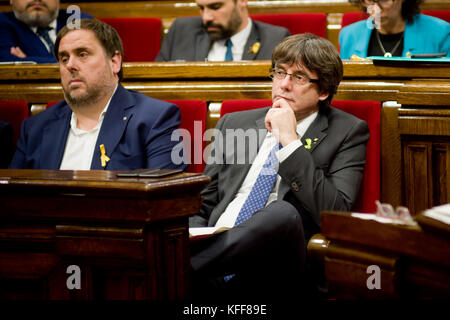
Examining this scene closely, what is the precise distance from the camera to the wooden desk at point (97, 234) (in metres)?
0.75

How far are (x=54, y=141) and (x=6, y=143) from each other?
0.13 m

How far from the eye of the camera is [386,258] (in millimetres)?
704

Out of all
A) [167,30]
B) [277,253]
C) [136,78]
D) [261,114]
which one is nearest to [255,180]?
[261,114]

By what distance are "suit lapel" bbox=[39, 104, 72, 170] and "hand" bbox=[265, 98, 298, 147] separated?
0.47 meters

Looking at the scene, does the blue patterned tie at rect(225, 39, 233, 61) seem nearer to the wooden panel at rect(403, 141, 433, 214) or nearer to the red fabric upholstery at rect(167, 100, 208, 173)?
the red fabric upholstery at rect(167, 100, 208, 173)

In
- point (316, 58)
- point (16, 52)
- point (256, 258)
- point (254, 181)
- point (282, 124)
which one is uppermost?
point (16, 52)

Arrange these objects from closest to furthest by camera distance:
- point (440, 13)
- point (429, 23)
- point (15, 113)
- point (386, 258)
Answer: point (386, 258) < point (15, 113) < point (429, 23) < point (440, 13)

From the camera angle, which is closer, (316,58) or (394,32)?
(316,58)

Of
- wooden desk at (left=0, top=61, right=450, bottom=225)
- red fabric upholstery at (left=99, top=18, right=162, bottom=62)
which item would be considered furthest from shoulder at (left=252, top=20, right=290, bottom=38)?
wooden desk at (left=0, top=61, right=450, bottom=225)

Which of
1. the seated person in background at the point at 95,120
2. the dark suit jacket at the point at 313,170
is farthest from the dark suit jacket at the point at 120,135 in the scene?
the dark suit jacket at the point at 313,170

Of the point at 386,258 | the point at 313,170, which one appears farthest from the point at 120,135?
the point at 386,258

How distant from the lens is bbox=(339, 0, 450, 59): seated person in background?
166 centimetres

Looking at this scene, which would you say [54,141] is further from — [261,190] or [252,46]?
[252,46]

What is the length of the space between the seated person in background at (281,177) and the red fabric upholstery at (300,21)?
845 mm
